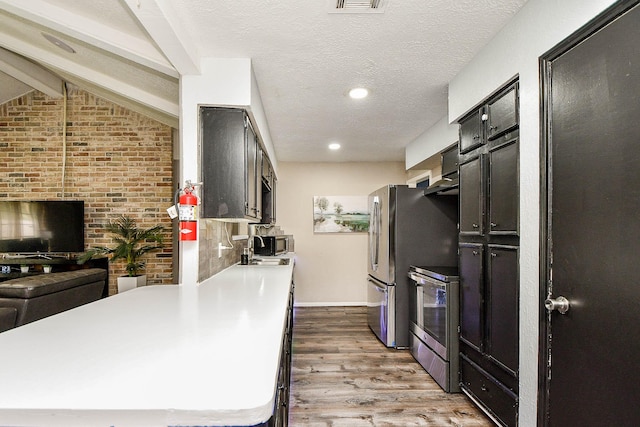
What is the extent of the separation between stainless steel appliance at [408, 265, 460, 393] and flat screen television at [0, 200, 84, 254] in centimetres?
431

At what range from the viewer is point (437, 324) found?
10.00 feet

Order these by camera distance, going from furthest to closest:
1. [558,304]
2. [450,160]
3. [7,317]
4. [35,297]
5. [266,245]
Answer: [266,245], [450,160], [35,297], [7,317], [558,304]

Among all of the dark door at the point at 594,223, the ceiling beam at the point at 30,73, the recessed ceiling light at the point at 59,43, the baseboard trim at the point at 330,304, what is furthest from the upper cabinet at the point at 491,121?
the ceiling beam at the point at 30,73

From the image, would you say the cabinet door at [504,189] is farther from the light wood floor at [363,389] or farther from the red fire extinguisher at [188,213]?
the red fire extinguisher at [188,213]

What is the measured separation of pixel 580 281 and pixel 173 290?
204cm

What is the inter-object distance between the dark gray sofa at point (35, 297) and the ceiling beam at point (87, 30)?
75.7 inches

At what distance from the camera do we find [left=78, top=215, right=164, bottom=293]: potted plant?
178 inches

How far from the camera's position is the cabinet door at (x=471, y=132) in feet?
7.94

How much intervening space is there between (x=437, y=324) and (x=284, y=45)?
2424 mm

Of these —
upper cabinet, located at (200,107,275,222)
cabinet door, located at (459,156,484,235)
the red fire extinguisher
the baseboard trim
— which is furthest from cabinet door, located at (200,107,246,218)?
the baseboard trim

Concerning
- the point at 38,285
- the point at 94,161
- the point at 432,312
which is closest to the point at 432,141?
the point at 432,312

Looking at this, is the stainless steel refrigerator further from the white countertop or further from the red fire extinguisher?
the white countertop

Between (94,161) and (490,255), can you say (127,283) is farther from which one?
(490,255)

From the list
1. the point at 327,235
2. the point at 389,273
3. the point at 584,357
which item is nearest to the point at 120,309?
the point at 584,357
